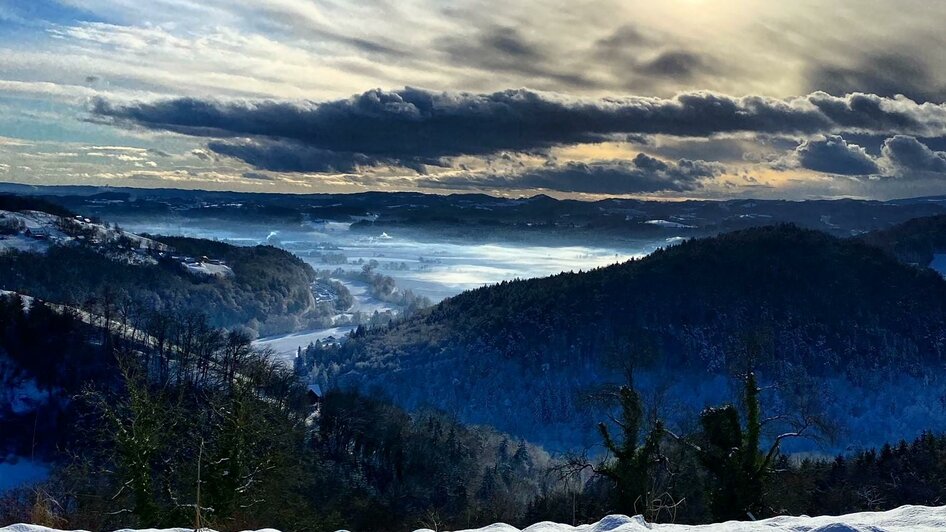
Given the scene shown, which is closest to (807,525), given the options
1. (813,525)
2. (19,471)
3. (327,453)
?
(813,525)

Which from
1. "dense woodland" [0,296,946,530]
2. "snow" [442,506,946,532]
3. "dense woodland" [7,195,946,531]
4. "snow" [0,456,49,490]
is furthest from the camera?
"snow" [0,456,49,490]

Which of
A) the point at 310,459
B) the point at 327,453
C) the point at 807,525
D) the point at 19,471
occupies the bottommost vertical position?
the point at 19,471

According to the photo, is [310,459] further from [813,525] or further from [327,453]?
[813,525]

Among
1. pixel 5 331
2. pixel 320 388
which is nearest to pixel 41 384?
pixel 5 331

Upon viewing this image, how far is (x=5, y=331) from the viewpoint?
115938 millimetres

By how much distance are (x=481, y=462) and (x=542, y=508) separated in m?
57.3

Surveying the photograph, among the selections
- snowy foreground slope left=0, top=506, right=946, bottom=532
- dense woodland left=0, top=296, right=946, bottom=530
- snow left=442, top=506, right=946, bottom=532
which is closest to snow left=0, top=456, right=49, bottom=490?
dense woodland left=0, top=296, right=946, bottom=530

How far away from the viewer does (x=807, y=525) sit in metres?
8.66

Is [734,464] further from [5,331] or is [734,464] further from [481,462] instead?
[5,331]

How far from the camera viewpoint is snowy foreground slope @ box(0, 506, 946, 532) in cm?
852

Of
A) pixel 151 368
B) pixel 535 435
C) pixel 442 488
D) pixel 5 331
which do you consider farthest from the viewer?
pixel 535 435

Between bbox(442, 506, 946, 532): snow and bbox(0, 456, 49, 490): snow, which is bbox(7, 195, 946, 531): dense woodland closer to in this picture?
bbox(442, 506, 946, 532): snow

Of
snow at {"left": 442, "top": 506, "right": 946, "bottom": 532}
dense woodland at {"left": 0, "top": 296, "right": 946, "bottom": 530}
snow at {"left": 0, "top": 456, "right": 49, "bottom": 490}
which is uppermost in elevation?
snow at {"left": 442, "top": 506, "right": 946, "bottom": 532}

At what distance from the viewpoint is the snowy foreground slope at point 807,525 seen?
8.52 m
